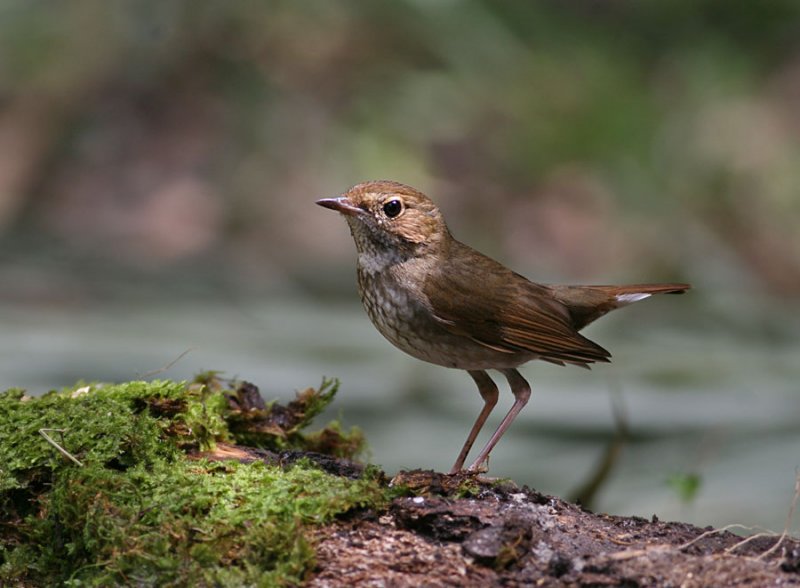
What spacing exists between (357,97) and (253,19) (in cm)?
127

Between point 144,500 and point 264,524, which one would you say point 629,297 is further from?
point 144,500

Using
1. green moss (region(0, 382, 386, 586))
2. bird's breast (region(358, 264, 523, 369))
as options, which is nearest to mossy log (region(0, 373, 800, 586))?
green moss (region(0, 382, 386, 586))

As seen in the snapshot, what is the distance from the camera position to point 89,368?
21.1ft

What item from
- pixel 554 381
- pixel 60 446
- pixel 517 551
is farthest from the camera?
pixel 554 381

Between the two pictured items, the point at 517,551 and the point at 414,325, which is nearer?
the point at 517,551

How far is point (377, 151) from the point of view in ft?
30.1

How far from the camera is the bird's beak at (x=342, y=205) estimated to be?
3967 millimetres

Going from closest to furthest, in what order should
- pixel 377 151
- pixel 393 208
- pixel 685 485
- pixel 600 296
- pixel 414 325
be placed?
pixel 414 325
pixel 393 208
pixel 600 296
pixel 685 485
pixel 377 151

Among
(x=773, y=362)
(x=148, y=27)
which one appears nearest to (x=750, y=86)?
(x=773, y=362)

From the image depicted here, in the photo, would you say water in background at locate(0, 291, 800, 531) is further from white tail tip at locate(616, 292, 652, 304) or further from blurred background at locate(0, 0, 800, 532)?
white tail tip at locate(616, 292, 652, 304)

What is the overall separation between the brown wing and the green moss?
34.6 inches

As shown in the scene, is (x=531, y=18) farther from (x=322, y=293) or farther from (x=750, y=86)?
(x=322, y=293)

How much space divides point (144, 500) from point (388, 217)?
4.93 feet

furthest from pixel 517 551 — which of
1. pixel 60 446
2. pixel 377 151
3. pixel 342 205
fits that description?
pixel 377 151
